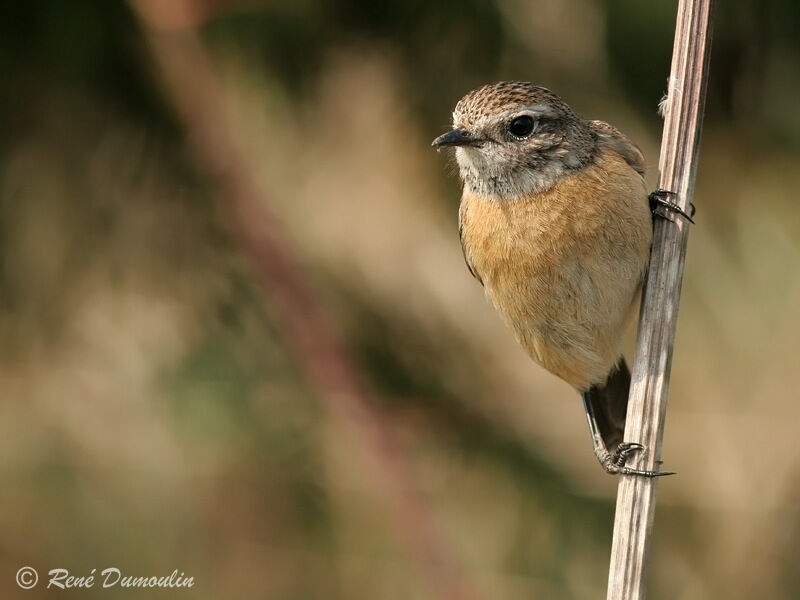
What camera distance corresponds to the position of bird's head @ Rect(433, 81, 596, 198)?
11.3 ft

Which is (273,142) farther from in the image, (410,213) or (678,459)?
(678,459)

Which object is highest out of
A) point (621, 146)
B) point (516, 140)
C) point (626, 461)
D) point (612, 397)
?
point (621, 146)

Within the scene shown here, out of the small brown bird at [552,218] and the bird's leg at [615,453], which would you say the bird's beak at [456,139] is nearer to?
the small brown bird at [552,218]

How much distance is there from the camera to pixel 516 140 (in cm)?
350

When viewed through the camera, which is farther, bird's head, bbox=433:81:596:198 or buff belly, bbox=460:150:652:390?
bird's head, bbox=433:81:596:198

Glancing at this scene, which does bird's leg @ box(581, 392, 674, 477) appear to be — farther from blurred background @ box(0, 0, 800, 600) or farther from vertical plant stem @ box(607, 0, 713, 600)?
blurred background @ box(0, 0, 800, 600)

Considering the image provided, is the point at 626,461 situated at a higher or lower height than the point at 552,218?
lower

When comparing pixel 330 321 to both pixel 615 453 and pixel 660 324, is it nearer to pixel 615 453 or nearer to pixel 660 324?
pixel 615 453

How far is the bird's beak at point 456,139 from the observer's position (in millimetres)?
3389

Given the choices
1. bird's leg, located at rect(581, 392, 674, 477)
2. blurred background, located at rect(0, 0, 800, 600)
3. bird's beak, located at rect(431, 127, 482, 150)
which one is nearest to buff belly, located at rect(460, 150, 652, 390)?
bird's beak, located at rect(431, 127, 482, 150)

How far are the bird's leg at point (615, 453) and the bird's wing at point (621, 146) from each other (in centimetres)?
90

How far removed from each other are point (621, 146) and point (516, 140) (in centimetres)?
42

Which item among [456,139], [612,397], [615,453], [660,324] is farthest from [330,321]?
[660,324]

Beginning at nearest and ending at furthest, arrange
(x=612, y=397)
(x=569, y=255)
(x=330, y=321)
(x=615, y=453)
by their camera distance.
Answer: (x=615, y=453), (x=569, y=255), (x=612, y=397), (x=330, y=321)
